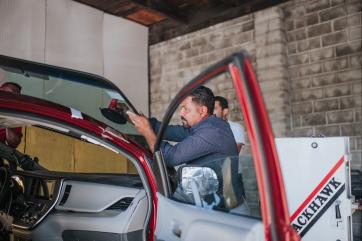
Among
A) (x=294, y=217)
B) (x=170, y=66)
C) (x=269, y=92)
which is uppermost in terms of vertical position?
(x=170, y=66)

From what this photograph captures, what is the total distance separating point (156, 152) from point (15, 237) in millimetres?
1222

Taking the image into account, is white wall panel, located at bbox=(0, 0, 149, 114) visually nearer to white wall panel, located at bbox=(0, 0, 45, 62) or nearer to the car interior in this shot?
white wall panel, located at bbox=(0, 0, 45, 62)

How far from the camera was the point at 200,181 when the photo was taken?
1.48m

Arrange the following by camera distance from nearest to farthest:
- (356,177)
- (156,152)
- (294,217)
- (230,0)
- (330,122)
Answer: (156,152), (294,217), (356,177), (330,122), (230,0)

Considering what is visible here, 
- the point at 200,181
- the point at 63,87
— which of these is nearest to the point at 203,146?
the point at 200,181

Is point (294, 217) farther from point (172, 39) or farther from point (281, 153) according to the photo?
point (172, 39)

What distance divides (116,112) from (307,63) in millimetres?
3383

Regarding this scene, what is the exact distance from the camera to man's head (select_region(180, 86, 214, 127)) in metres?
1.72

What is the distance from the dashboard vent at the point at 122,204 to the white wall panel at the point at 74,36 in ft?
11.6

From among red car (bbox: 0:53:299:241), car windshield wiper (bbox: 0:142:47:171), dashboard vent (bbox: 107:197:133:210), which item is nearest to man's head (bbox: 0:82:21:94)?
red car (bbox: 0:53:299:241)

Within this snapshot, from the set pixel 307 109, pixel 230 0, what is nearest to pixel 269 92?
pixel 307 109

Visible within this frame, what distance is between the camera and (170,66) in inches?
249

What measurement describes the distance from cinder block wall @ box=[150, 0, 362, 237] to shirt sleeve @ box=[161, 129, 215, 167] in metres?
3.36

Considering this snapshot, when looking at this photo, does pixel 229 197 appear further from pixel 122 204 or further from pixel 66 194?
pixel 66 194
